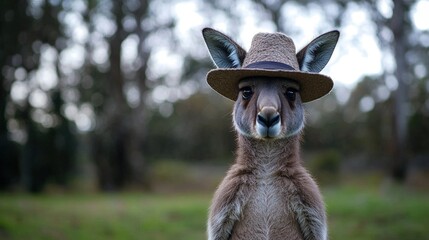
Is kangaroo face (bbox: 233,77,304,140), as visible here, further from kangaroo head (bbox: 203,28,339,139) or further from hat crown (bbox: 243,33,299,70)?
hat crown (bbox: 243,33,299,70)

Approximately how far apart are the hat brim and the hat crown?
118 mm

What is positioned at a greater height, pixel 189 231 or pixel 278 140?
pixel 278 140

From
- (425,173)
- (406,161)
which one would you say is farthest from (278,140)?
(425,173)

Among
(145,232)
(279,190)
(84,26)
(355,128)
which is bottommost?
Answer: (145,232)

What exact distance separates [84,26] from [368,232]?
1955 cm

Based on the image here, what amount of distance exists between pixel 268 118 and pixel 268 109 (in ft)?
0.18

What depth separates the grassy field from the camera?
467 inches

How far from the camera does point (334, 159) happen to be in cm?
2555

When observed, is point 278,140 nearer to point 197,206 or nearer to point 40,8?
point 197,206

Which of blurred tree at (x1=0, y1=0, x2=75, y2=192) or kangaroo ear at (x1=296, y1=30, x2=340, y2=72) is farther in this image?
blurred tree at (x1=0, y1=0, x2=75, y2=192)

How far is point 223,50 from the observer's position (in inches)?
158

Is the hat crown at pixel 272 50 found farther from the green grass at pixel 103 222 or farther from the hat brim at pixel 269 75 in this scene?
the green grass at pixel 103 222

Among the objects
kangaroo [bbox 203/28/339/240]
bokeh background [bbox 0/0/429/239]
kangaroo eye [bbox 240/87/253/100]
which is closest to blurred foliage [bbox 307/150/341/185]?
bokeh background [bbox 0/0/429/239]

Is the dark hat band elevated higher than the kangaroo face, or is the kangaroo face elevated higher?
the dark hat band
